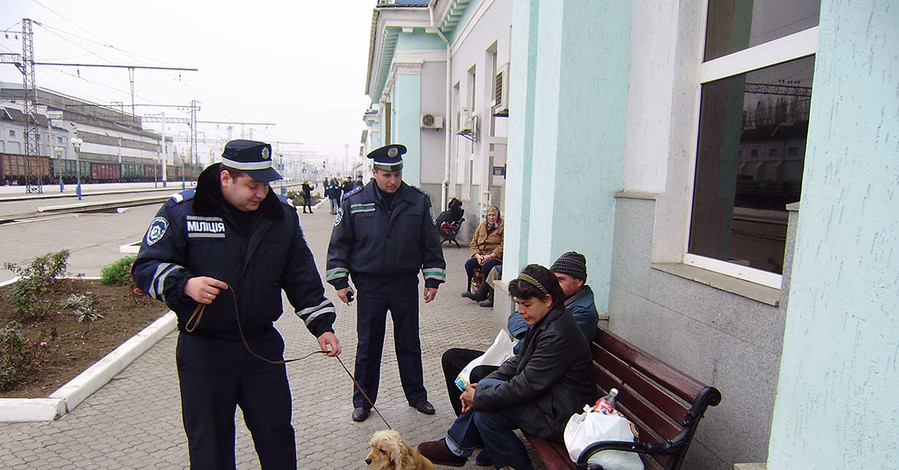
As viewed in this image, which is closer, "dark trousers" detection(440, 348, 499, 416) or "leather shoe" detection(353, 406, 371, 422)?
"dark trousers" detection(440, 348, 499, 416)

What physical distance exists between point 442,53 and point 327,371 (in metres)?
14.0

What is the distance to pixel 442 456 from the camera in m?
3.38

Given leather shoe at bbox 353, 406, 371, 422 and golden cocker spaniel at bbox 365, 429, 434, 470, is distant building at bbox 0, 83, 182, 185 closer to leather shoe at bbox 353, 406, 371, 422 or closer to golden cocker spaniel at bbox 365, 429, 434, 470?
leather shoe at bbox 353, 406, 371, 422

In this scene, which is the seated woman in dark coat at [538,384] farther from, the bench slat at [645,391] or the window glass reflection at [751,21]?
the window glass reflection at [751,21]

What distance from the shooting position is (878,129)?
1.60 m

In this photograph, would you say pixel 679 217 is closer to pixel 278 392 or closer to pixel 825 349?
pixel 825 349

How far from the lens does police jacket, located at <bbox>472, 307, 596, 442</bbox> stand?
2.88 m

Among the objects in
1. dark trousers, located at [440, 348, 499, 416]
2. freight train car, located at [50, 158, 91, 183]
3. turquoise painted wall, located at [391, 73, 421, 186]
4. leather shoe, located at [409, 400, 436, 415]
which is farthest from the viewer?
freight train car, located at [50, 158, 91, 183]

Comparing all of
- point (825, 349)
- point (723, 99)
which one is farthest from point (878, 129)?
point (723, 99)

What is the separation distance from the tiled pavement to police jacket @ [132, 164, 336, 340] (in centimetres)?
140

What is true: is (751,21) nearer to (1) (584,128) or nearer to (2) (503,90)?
(1) (584,128)

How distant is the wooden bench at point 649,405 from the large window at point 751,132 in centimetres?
91

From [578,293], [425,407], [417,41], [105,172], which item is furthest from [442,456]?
[105,172]

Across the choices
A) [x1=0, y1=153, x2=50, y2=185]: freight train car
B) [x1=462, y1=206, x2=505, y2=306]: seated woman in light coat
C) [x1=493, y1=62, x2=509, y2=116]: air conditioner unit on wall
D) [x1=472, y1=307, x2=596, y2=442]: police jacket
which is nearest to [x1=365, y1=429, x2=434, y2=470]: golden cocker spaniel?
[x1=472, y1=307, x2=596, y2=442]: police jacket
